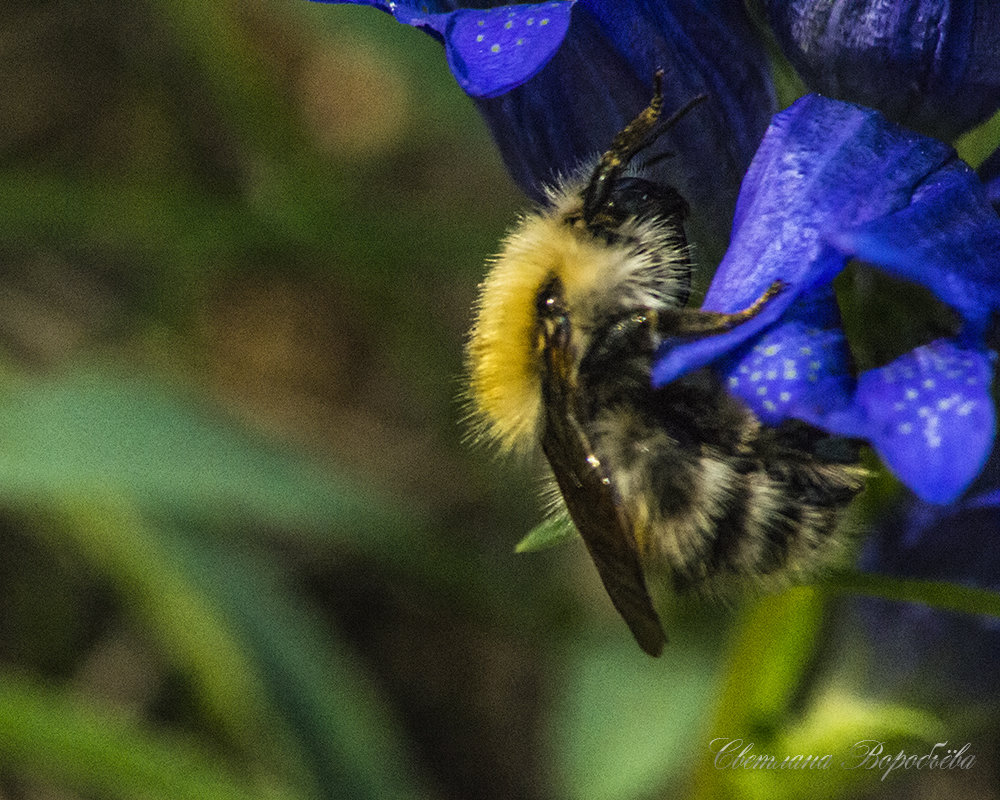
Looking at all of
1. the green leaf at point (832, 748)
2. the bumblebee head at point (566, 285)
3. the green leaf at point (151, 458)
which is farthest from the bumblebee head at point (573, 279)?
the green leaf at point (151, 458)

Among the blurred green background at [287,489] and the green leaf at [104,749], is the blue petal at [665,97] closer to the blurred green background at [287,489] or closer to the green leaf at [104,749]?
the blurred green background at [287,489]

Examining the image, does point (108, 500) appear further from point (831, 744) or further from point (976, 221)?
point (976, 221)

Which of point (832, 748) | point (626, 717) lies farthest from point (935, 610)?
point (626, 717)

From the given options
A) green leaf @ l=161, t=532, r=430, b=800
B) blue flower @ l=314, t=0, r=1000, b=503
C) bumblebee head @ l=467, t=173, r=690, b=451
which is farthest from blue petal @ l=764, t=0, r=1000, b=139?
green leaf @ l=161, t=532, r=430, b=800

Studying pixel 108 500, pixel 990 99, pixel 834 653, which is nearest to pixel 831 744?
pixel 834 653

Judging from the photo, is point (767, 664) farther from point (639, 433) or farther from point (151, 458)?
point (151, 458)

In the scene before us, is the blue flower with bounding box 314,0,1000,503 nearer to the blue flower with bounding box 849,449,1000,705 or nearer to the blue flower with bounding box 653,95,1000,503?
the blue flower with bounding box 653,95,1000,503

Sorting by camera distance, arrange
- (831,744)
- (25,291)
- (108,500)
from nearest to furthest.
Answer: (831,744) < (108,500) < (25,291)
